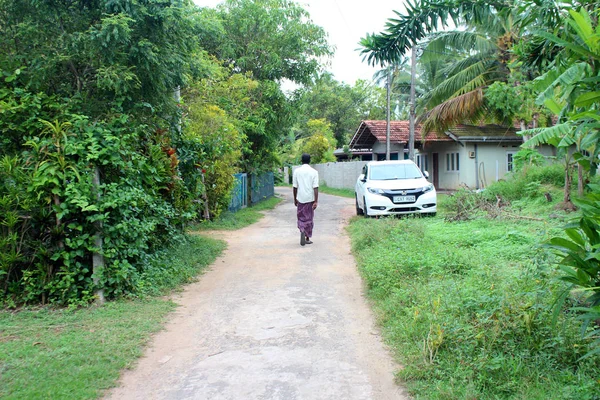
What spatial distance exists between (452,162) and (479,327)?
23.2 m

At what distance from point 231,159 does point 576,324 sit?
1093 centimetres

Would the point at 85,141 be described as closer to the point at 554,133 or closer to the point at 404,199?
the point at 554,133

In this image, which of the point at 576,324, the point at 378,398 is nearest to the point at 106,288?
the point at 378,398

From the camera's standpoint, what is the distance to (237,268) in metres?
8.40

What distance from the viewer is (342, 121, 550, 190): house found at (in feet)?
79.8

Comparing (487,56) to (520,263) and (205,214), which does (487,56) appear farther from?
(520,263)

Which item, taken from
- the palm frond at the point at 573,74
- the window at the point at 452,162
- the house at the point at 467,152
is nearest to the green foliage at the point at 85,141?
the palm frond at the point at 573,74

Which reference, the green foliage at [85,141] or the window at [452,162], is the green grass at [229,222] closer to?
the green foliage at [85,141]

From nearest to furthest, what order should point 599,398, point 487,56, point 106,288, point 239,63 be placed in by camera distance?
point 599,398 → point 106,288 → point 239,63 → point 487,56

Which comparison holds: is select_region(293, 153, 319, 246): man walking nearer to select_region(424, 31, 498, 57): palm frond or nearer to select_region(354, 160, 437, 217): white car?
select_region(354, 160, 437, 217): white car

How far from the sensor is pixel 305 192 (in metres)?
10.2

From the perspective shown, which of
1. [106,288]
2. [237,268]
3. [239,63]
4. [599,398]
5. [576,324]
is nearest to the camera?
[599,398]

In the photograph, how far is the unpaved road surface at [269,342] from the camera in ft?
12.8

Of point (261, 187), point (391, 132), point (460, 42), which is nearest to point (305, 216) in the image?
point (261, 187)
